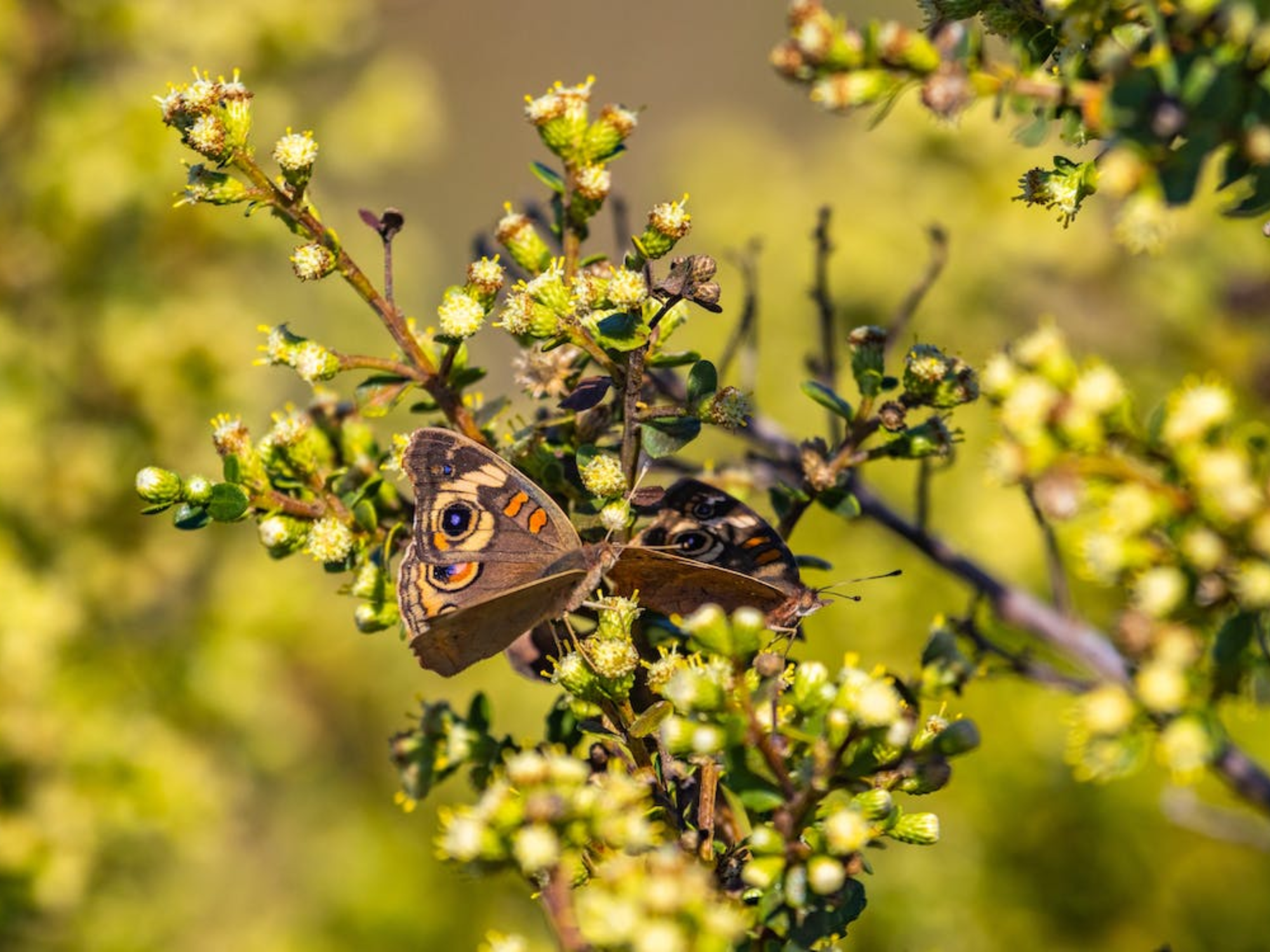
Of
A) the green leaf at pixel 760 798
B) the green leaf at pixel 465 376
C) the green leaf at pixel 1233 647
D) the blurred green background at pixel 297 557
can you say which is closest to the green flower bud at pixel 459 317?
the green leaf at pixel 465 376

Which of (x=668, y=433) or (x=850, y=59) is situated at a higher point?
(x=850, y=59)

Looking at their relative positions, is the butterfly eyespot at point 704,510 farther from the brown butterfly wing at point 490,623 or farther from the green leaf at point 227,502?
the green leaf at point 227,502

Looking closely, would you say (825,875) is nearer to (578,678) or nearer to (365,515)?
(578,678)

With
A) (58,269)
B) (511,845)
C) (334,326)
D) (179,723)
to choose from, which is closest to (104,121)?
(58,269)

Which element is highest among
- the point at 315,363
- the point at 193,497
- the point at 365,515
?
the point at 315,363

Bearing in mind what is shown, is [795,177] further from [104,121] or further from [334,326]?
[104,121]

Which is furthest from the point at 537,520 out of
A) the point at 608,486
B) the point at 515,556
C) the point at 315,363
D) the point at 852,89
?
the point at 852,89

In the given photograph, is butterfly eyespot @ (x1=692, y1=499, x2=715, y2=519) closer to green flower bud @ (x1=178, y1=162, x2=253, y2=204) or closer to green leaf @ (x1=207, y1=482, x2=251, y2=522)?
green leaf @ (x1=207, y1=482, x2=251, y2=522)
